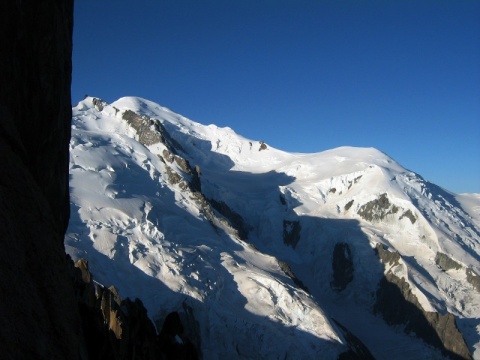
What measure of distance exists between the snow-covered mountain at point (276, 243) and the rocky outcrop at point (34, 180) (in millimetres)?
33892

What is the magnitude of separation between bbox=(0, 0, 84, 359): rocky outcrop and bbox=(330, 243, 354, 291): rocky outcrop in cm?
7406

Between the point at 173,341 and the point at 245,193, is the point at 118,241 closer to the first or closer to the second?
the point at 173,341

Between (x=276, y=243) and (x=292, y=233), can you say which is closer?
(x=276, y=243)

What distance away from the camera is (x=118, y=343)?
66.8 ft

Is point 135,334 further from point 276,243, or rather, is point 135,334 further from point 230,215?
point 276,243

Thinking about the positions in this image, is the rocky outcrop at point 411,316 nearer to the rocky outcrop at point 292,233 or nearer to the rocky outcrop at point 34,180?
the rocky outcrop at point 292,233

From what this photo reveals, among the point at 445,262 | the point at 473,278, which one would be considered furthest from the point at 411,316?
the point at 473,278

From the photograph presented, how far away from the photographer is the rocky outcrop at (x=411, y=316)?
6938cm

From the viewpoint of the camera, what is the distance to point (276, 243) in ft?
311

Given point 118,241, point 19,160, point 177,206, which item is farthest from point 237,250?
point 19,160

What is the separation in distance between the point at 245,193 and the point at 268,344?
56.3 meters

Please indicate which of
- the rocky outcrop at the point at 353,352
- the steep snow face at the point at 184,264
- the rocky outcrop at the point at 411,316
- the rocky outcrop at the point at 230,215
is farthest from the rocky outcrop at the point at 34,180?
the rocky outcrop at the point at 230,215

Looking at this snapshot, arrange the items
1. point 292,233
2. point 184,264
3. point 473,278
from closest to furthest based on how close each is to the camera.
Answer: point 184,264, point 473,278, point 292,233

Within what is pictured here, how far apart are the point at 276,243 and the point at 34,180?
278 feet
